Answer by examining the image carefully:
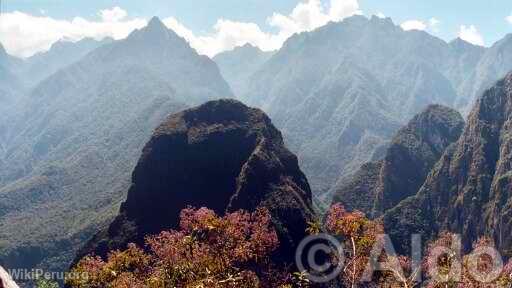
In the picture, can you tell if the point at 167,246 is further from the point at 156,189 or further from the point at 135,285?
the point at 156,189

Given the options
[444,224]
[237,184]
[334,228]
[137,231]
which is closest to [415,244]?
[444,224]

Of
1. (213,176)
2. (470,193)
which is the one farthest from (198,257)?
(470,193)

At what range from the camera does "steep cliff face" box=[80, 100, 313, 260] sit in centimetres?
11600

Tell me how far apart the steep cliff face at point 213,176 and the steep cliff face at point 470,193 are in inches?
2357

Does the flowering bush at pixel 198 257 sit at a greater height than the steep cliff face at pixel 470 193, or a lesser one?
lesser

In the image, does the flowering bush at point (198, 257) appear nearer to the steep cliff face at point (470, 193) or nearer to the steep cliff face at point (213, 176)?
the steep cliff face at point (213, 176)

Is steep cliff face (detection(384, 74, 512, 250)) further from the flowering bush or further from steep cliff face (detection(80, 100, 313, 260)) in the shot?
the flowering bush

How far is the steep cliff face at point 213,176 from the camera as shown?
11600cm

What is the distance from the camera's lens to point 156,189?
12750cm

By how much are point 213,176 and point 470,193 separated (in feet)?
298

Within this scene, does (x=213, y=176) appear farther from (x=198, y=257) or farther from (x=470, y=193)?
(x=198, y=257)

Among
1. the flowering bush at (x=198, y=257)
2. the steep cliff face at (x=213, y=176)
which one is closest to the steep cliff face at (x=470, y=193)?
→ the steep cliff face at (x=213, y=176)

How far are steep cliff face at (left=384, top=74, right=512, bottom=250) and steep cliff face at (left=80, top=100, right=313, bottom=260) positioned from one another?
59.9 meters

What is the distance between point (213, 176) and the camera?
417ft
